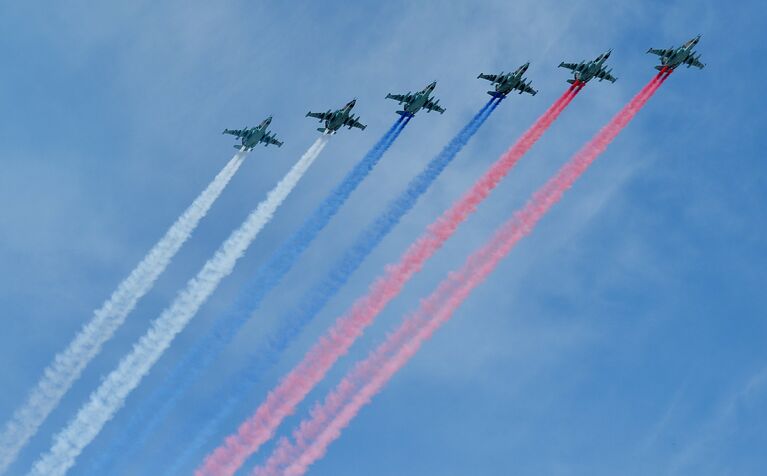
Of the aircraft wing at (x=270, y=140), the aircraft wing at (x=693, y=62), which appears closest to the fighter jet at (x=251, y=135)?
the aircraft wing at (x=270, y=140)

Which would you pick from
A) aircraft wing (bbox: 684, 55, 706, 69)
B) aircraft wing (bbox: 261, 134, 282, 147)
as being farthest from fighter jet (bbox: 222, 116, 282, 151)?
aircraft wing (bbox: 684, 55, 706, 69)

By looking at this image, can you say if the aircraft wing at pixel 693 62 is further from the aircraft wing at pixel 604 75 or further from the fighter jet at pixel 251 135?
the fighter jet at pixel 251 135

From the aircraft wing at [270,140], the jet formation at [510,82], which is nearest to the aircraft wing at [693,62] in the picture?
the jet formation at [510,82]

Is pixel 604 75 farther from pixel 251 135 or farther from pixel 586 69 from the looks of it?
pixel 251 135

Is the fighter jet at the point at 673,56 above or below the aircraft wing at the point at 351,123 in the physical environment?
above

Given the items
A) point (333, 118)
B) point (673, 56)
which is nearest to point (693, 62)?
point (673, 56)

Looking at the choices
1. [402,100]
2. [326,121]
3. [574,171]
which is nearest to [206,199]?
[326,121]

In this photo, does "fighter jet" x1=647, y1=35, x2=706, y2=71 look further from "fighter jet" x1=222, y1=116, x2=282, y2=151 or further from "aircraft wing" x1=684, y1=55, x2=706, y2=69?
"fighter jet" x1=222, y1=116, x2=282, y2=151

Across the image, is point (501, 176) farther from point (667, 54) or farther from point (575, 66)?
point (667, 54)

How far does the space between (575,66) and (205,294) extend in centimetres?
3586

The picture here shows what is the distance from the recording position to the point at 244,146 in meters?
97.6

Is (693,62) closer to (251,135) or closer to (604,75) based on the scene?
(604,75)

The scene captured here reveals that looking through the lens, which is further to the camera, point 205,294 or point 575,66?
point 575,66

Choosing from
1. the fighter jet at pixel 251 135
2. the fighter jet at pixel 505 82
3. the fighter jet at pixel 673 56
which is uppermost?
the fighter jet at pixel 673 56
